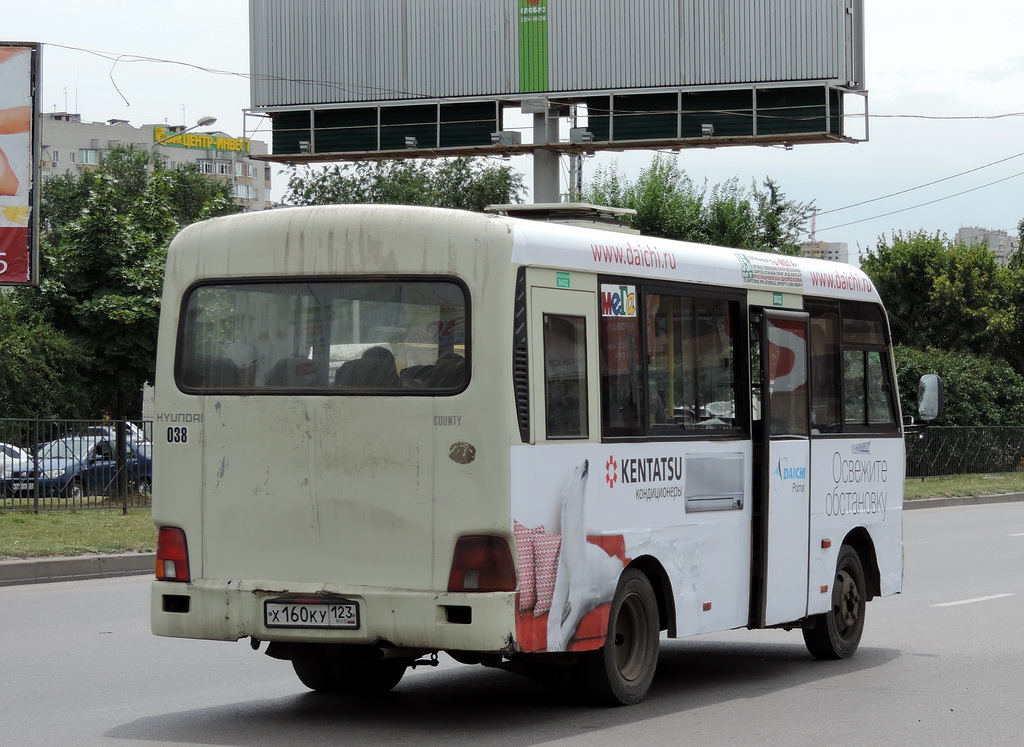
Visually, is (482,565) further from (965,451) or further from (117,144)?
(117,144)

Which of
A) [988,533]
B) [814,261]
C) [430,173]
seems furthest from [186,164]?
[814,261]

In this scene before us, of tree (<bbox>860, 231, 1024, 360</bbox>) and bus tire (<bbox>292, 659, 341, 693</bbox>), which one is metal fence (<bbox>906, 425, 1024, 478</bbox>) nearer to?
tree (<bbox>860, 231, 1024, 360</bbox>)

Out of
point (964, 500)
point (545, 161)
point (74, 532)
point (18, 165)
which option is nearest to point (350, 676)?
point (74, 532)

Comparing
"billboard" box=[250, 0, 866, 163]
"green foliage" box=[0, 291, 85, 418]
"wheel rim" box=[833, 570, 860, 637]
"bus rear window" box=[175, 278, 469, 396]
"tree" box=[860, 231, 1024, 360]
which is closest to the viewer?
"bus rear window" box=[175, 278, 469, 396]

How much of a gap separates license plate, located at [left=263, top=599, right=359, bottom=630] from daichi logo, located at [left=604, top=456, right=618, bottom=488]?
1523mm

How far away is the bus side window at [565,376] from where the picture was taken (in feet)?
26.3

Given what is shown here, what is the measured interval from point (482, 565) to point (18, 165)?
635 inches

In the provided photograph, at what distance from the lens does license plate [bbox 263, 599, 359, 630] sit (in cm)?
776

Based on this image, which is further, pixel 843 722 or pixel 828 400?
pixel 828 400

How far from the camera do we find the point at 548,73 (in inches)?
1510

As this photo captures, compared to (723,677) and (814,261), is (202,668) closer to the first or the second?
(723,677)

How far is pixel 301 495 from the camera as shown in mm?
7965

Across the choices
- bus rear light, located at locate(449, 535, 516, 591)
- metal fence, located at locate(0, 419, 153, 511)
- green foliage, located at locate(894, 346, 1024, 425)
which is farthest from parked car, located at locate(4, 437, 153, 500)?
green foliage, located at locate(894, 346, 1024, 425)

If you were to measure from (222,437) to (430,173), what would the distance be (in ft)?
196
